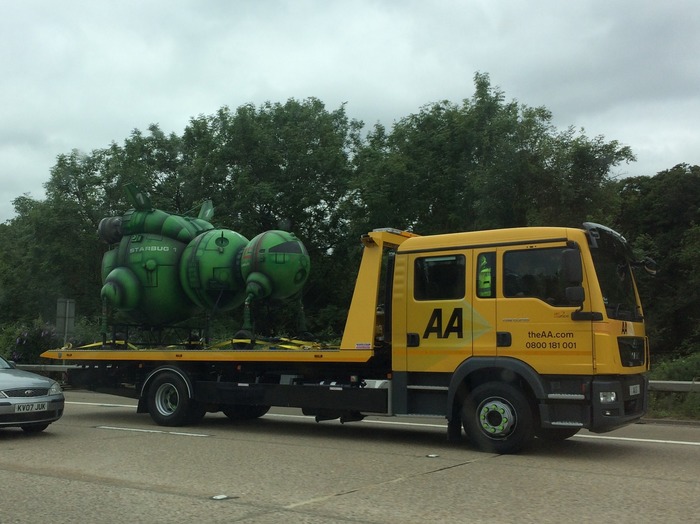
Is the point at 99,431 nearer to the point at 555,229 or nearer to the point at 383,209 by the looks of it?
the point at 555,229

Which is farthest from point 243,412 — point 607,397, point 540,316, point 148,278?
point 607,397

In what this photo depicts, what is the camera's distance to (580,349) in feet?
28.0

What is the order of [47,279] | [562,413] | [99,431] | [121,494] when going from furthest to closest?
[47,279] → [99,431] → [562,413] → [121,494]

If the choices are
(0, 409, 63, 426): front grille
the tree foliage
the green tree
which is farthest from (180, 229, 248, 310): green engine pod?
the green tree

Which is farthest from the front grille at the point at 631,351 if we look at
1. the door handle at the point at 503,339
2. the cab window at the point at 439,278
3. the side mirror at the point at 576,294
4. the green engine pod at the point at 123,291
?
the green engine pod at the point at 123,291

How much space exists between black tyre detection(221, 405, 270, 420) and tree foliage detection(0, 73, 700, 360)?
1070 centimetres

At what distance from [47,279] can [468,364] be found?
89.6 feet

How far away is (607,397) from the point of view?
8438 millimetres

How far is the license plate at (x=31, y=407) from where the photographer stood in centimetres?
1012

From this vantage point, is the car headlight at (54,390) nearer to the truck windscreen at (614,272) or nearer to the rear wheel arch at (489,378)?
the rear wheel arch at (489,378)

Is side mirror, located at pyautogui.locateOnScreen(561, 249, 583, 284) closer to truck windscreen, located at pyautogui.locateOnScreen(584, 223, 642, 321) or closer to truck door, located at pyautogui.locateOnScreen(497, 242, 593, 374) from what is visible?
truck door, located at pyautogui.locateOnScreen(497, 242, 593, 374)

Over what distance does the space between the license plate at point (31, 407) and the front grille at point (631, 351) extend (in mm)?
7919

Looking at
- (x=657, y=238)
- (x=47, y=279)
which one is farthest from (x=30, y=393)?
(x=657, y=238)

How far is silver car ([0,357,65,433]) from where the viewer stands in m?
10.1
